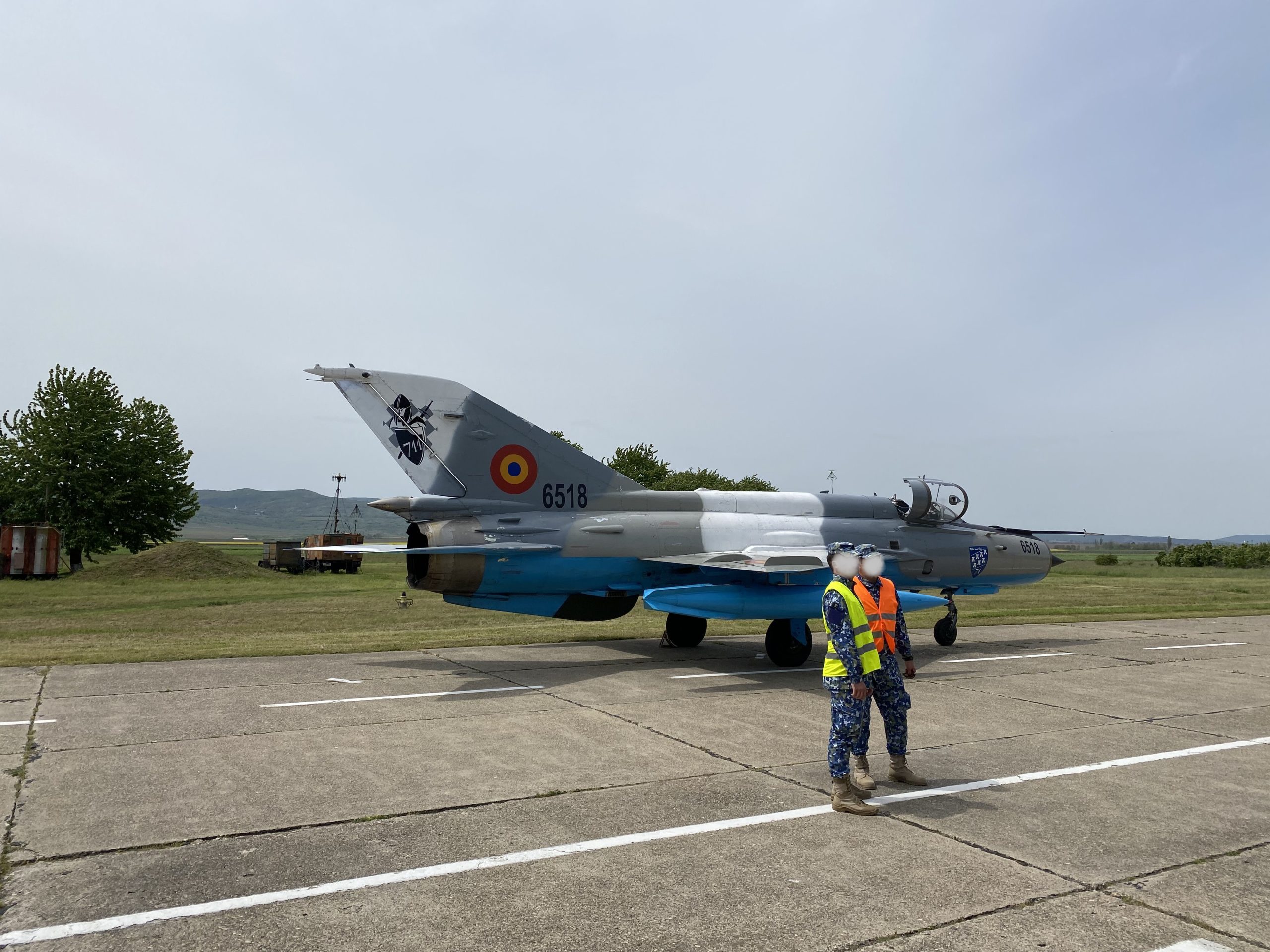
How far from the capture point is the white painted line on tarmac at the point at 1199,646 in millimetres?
15320

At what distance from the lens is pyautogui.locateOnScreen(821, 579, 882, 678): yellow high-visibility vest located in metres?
5.88

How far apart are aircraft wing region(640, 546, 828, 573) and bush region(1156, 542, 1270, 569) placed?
5846cm

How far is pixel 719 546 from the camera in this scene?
13320 millimetres

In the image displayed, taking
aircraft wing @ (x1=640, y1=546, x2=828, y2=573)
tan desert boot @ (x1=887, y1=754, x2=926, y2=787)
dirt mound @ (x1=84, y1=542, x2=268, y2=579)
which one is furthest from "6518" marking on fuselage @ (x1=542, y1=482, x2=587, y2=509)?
dirt mound @ (x1=84, y1=542, x2=268, y2=579)

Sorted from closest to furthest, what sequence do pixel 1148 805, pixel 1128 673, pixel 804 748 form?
pixel 1148 805, pixel 804 748, pixel 1128 673

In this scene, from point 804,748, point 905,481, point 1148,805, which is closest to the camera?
point 1148,805

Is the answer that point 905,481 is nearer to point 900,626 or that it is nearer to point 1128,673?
point 1128,673

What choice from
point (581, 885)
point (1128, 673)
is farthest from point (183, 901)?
point (1128, 673)

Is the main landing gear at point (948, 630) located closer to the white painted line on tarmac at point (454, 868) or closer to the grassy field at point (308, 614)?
the grassy field at point (308, 614)

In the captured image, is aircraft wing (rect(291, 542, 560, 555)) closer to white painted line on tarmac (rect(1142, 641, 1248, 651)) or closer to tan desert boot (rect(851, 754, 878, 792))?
tan desert boot (rect(851, 754, 878, 792))

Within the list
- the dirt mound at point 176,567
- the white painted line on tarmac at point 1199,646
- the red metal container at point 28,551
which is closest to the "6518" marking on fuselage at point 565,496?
the white painted line on tarmac at point 1199,646

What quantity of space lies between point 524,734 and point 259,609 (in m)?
17.5

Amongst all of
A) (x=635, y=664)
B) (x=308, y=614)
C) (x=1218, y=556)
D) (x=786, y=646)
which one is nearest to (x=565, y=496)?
(x=635, y=664)

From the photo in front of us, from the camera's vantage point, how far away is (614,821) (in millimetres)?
5488
